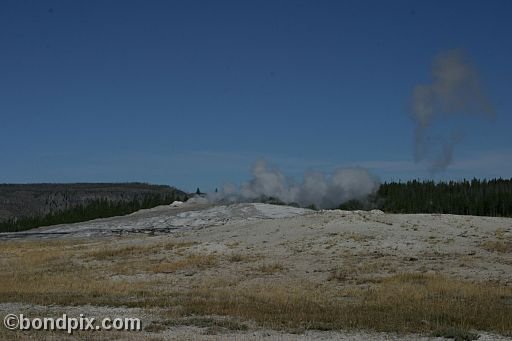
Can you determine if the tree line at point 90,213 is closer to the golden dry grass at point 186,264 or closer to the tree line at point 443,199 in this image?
the tree line at point 443,199

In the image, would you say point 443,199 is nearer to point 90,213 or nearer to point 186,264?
point 90,213

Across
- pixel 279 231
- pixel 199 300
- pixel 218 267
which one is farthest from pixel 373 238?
pixel 199 300

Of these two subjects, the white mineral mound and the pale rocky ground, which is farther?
the white mineral mound

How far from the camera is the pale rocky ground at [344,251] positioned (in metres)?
18.6

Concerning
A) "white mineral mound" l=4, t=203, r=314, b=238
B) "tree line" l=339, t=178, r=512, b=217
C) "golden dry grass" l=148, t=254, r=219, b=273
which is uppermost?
"tree line" l=339, t=178, r=512, b=217

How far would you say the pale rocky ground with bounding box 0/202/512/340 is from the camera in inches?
731

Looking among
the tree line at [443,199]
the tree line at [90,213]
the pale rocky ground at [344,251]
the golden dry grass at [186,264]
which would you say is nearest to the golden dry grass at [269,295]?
the golden dry grass at [186,264]

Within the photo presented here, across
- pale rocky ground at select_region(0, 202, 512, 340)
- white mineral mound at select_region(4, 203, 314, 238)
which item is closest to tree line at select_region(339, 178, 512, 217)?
white mineral mound at select_region(4, 203, 314, 238)

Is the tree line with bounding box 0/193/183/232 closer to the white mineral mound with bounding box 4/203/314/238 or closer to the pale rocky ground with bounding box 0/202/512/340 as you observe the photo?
the white mineral mound with bounding box 4/203/314/238

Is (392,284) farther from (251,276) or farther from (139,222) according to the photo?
(139,222)

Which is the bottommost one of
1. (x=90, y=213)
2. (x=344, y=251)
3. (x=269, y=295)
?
(x=269, y=295)

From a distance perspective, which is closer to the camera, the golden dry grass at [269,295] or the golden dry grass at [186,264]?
the golden dry grass at [269,295]

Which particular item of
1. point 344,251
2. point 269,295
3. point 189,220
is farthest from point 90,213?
point 269,295

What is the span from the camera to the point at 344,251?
121 ft
